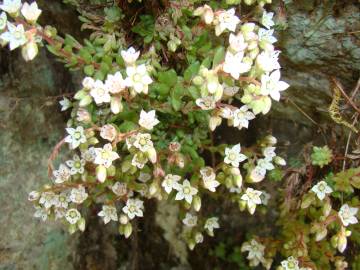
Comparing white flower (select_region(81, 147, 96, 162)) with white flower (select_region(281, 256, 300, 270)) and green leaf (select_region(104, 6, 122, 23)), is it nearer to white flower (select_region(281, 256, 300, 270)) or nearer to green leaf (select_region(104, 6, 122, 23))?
green leaf (select_region(104, 6, 122, 23))

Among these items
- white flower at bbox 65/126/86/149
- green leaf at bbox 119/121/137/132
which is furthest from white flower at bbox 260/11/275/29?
white flower at bbox 65/126/86/149

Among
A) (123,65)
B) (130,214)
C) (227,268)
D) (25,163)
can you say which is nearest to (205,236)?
(227,268)

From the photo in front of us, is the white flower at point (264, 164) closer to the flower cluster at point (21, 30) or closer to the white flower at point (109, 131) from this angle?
the white flower at point (109, 131)

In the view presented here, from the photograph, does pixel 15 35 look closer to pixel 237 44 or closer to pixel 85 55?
pixel 85 55

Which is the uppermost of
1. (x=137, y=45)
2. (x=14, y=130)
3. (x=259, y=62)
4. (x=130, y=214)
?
(x=259, y=62)

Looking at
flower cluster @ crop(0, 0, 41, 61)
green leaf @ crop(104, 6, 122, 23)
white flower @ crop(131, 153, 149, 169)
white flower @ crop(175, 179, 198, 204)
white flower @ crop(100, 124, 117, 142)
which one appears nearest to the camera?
flower cluster @ crop(0, 0, 41, 61)

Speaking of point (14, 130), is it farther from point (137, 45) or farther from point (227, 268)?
point (227, 268)

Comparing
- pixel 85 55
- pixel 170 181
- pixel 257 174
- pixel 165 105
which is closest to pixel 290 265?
pixel 257 174

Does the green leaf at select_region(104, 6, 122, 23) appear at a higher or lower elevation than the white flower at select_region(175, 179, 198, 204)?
higher
